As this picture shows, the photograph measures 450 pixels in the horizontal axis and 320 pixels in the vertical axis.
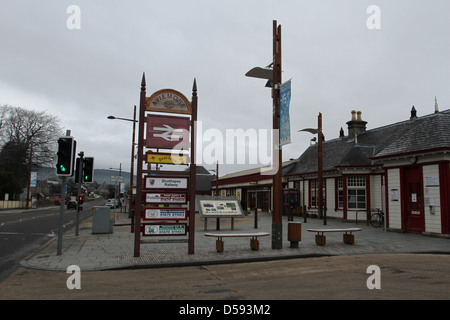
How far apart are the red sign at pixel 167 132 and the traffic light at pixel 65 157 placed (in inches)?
96.9

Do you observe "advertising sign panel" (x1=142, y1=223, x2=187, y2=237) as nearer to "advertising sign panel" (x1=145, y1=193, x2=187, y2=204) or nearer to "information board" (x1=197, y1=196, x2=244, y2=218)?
"advertising sign panel" (x1=145, y1=193, x2=187, y2=204)

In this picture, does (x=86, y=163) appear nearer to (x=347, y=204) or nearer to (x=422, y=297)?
(x=422, y=297)

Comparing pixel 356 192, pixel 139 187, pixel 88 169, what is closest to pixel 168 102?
pixel 139 187

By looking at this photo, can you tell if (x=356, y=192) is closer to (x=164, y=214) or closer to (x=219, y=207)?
(x=219, y=207)

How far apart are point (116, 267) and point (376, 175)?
17.8 metres

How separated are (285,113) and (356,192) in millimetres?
13191

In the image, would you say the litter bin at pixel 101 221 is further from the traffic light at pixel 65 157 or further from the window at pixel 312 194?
the window at pixel 312 194

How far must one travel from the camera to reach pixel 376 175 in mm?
21047

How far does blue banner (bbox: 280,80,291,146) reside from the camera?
404 inches

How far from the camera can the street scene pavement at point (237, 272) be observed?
5715 millimetres

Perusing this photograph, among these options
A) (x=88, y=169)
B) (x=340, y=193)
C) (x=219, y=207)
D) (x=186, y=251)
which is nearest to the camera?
(x=186, y=251)

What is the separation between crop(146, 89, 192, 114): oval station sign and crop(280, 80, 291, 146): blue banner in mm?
2898

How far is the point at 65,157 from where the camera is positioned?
33.2 feet

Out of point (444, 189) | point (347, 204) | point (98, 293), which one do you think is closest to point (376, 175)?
point (347, 204)
